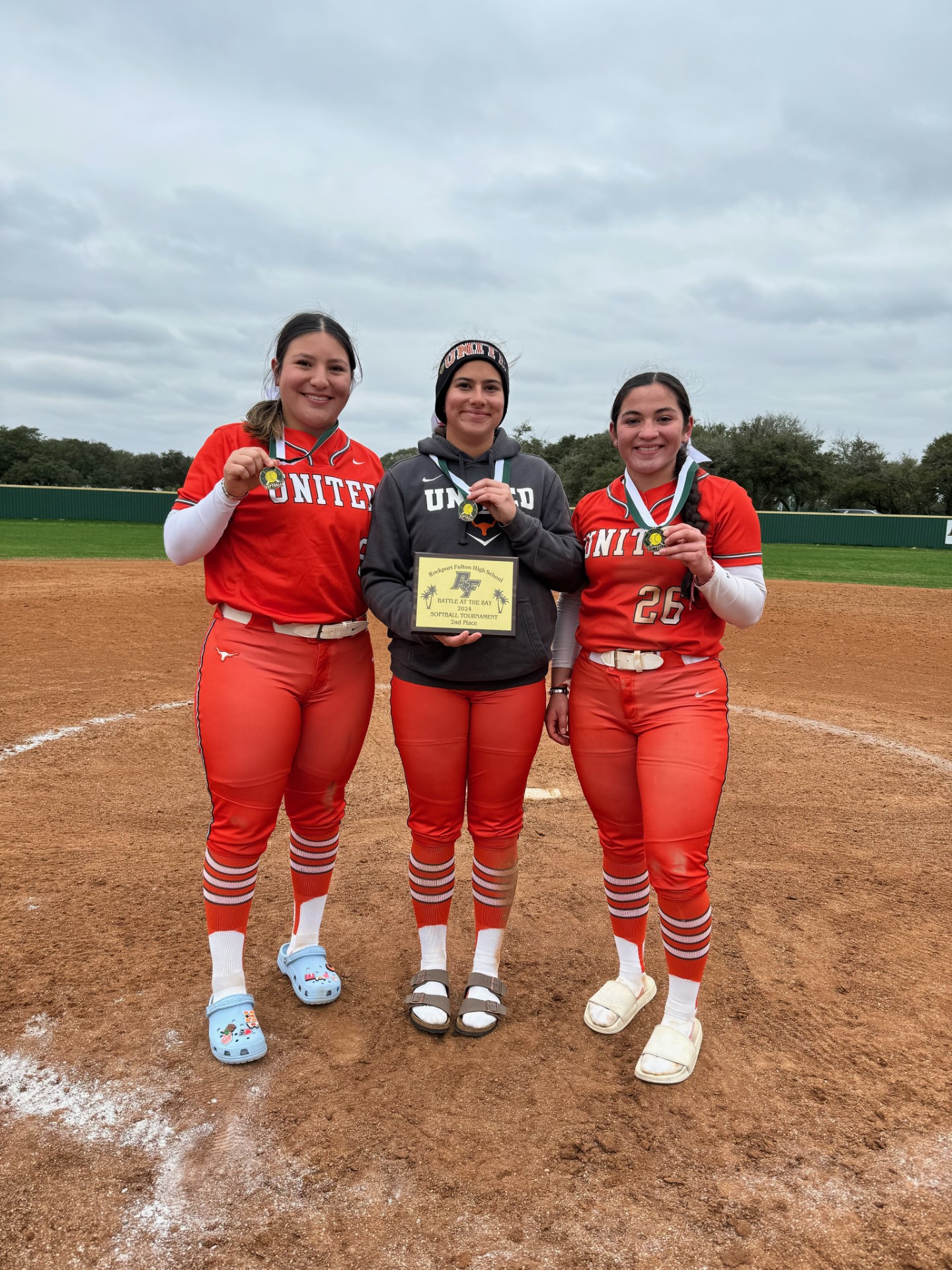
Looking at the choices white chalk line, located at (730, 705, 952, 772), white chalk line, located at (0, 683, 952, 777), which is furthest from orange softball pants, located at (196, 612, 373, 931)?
white chalk line, located at (730, 705, 952, 772)

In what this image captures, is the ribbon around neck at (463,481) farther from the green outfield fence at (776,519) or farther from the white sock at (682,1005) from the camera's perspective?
the green outfield fence at (776,519)

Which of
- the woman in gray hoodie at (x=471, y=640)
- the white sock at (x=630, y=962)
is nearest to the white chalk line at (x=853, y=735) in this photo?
the white sock at (x=630, y=962)

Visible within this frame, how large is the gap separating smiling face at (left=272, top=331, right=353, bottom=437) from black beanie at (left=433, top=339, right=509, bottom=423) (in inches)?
11.5

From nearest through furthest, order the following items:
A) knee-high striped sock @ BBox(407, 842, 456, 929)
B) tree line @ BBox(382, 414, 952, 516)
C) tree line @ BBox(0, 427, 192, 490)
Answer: knee-high striped sock @ BBox(407, 842, 456, 929)
tree line @ BBox(382, 414, 952, 516)
tree line @ BBox(0, 427, 192, 490)

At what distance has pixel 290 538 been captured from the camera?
2.52 meters

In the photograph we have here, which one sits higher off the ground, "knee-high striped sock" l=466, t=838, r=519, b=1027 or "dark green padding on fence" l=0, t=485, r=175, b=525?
"dark green padding on fence" l=0, t=485, r=175, b=525

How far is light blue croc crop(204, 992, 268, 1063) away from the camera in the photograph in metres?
2.44

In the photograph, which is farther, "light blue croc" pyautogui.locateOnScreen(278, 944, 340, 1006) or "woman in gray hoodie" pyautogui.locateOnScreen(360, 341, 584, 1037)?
"light blue croc" pyautogui.locateOnScreen(278, 944, 340, 1006)

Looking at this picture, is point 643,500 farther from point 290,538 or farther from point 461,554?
point 290,538

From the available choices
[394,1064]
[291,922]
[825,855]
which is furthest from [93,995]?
[825,855]

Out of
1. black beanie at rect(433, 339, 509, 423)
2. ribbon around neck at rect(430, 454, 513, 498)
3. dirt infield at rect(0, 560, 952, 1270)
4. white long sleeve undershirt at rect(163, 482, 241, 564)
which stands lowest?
dirt infield at rect(0, 560, 952, 1270)

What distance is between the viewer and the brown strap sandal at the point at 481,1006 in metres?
2.62

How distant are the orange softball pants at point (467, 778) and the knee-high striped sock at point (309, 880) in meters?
0.31

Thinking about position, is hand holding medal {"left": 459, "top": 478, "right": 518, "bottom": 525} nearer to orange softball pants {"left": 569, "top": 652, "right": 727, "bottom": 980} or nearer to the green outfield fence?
orange softball pants {"left": 569, "top": 652, "right": 727, "bottom": 980}
